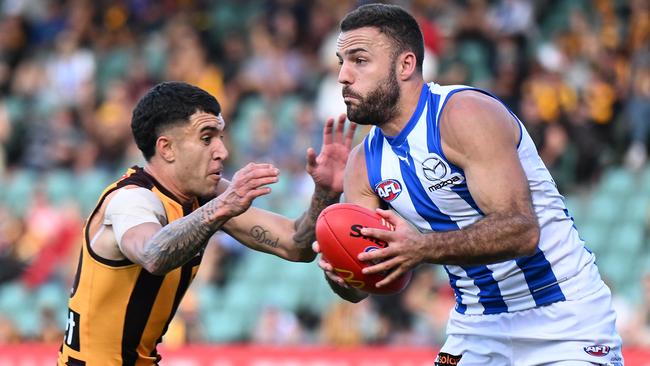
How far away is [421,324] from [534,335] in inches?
209

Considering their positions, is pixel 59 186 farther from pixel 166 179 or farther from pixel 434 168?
pixel 434 168

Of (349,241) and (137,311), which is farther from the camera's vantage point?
(137,311)

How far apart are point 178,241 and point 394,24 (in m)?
1.46

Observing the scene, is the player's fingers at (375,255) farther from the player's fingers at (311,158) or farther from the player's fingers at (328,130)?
the player's fingers at (328,130)

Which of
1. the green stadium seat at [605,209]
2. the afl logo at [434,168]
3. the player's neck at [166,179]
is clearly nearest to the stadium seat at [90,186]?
the green stadium seat at [605,209]

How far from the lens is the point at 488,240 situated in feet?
17.0

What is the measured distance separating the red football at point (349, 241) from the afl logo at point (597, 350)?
3.04ft

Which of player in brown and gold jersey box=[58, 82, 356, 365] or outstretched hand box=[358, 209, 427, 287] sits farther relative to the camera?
player in brown and gold jersey box=[58, 82, 356, 365]

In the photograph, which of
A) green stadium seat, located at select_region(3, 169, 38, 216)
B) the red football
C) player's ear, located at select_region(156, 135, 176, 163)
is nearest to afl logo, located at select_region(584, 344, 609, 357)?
the red football

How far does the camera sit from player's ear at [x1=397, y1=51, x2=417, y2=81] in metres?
5.73

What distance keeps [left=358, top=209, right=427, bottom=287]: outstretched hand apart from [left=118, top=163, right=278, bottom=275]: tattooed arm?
575 millimetres

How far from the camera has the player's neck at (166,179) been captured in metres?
6.02

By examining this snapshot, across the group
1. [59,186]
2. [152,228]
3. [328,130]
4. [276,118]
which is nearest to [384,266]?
[152,228]

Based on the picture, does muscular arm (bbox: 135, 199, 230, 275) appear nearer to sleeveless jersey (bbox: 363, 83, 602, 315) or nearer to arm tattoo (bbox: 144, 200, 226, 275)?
arm tattoo (bbox: 144, 200, 226, 275)
